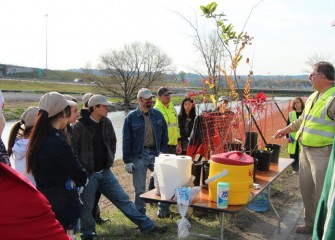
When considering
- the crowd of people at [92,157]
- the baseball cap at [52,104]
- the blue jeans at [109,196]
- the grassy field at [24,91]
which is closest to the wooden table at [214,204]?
the crowd of people at [92,157]

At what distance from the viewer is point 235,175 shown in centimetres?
318

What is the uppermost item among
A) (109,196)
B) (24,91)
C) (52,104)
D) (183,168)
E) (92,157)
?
(52,104)

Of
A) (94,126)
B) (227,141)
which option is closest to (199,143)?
(227,141)

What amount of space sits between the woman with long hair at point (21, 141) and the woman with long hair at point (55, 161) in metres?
0.56

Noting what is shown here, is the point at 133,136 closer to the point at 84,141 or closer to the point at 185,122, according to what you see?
the point at 84,141

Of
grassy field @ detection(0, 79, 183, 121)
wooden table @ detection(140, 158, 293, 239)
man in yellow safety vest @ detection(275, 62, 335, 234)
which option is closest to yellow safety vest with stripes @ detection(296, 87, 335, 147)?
man in yellow safety vest @ detection(275, 62, 335, 234)

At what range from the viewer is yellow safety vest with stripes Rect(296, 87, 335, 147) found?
420cm

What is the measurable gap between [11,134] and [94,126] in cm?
95

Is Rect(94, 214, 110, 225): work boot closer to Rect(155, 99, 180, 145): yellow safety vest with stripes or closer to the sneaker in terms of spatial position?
the sneaker

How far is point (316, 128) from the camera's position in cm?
429

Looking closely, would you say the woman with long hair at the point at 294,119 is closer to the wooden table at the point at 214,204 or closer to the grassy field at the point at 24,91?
the wooden table at the point at 214,204

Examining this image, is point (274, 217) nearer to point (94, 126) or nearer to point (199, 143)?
point (199, 143)

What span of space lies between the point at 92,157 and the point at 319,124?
104 inches

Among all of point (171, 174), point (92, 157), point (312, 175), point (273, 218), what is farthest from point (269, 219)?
point (92, 157)
